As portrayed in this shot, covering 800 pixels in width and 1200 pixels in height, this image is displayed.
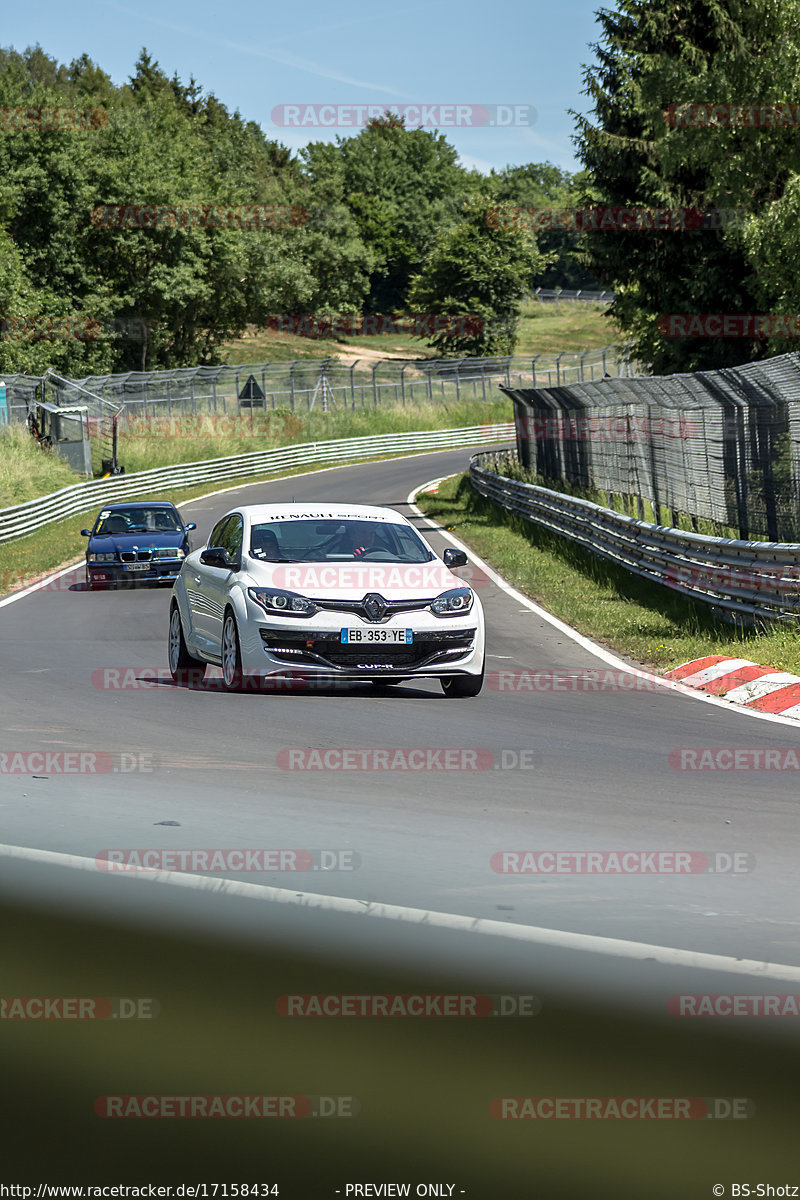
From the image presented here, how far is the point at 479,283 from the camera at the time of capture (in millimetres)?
99250

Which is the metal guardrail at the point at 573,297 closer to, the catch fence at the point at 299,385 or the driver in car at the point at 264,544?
the catch fence at the point at 299,385

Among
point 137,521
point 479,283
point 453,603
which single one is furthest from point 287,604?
point 479,283

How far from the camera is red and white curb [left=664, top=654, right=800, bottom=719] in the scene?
1102 cm

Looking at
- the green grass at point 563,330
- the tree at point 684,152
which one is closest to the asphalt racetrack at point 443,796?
the tree at point 684,152

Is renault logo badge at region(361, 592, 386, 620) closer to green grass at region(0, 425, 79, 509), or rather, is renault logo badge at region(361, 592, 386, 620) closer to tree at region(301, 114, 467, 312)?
green grass at region(0, 425, 79, 509)

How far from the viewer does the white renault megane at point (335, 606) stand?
35.4 feet

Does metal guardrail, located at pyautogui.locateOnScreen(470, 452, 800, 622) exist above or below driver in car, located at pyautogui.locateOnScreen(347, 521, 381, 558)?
below

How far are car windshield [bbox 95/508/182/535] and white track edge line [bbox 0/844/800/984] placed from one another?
67.3 ft

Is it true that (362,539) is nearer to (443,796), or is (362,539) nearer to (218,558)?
(218,558)

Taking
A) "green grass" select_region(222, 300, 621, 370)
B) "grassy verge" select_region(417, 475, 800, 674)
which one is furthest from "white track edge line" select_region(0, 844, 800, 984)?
"green grass" select_region(222, 300, 621, 370)

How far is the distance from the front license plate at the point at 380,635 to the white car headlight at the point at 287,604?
32 centimetres

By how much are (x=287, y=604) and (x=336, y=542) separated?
1.18 metres

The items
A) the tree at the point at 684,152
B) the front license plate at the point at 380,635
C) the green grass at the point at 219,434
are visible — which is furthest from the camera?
the green grass at the point at 219,434

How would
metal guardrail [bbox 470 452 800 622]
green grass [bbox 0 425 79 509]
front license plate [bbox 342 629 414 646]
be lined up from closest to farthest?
front license plate [bbox 342 629 414 646]
metal guardrail [bbox 470 452 800 622]
green grass [bbox 0 425 79 509]
